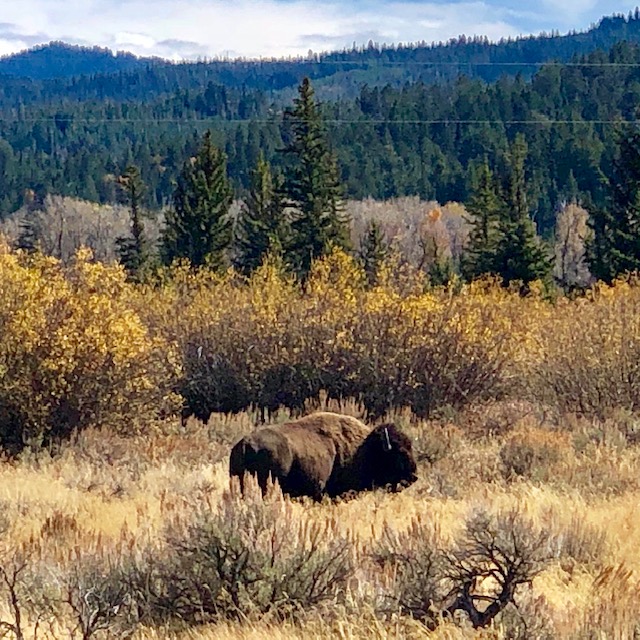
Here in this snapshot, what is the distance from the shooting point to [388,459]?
1056 centimetres

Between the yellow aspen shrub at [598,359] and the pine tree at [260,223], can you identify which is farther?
the pine tree at [260,223]

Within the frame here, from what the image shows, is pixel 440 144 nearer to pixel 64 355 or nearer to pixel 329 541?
pixel 64 355

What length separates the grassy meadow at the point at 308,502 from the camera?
5.43 meters

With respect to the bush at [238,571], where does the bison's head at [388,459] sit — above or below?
below

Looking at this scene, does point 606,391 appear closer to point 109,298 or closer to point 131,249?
point 109,298

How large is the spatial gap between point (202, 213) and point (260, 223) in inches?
105

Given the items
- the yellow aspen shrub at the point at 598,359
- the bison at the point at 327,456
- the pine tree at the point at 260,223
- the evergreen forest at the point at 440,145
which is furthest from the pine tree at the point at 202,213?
the evergreen forest at the point at 440,145

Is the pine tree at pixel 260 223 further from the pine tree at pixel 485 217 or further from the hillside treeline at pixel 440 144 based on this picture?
the hillside treeline at pixel 440 144

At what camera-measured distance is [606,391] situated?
1923 centimetres

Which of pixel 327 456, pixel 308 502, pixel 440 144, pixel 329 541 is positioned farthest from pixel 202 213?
pixel 440 144

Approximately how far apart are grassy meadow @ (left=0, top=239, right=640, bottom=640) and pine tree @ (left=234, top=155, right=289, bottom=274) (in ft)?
52.3

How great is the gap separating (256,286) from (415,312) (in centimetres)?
472

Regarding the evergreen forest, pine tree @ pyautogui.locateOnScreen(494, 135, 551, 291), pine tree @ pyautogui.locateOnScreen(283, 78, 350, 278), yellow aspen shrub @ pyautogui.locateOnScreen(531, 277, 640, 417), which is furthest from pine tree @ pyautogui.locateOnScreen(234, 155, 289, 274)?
the evergreen forest

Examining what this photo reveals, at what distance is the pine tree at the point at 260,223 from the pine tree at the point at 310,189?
38.6 inches
